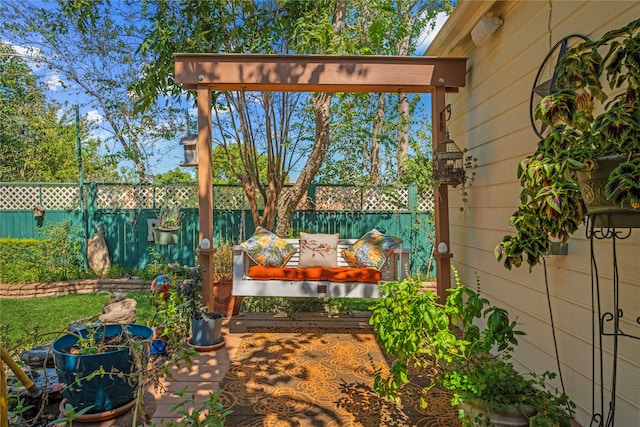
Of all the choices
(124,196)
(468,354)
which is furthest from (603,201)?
(124,196)

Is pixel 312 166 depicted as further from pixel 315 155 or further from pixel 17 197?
pixel 17 197

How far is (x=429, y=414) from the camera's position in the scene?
2172 millimetres

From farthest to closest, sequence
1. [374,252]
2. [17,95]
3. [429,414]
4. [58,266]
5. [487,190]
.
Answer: [17,95], [58,266], [374,252], [487,190], [429,414]

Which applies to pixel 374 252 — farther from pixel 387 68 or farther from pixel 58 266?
pixel 58 266

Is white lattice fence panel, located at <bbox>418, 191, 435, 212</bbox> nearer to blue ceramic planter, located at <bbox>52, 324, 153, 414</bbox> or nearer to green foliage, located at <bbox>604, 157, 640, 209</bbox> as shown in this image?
green foliage, located at <bbox>604, 157, 640, 209</bbox>

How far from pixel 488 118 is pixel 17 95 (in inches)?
390

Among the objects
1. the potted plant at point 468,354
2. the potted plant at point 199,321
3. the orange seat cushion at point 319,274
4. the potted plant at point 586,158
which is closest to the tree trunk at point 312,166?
the orange seat cushion at point 319,274

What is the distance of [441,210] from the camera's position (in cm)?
352

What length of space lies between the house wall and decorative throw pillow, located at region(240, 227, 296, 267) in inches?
69.2

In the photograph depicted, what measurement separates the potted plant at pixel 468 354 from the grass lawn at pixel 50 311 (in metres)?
2.69

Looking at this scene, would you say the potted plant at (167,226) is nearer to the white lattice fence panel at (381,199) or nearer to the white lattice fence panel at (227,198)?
the white lattice fence panel at (227,198)

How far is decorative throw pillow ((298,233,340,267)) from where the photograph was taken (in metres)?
3.97

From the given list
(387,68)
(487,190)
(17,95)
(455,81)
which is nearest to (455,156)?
(487,190)

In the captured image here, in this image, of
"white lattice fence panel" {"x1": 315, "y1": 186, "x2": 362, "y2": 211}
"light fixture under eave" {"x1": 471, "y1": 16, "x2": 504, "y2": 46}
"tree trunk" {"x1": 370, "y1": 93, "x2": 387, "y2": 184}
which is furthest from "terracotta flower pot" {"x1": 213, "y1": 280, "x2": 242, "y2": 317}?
"tree trunk" {"x1": 370, "y1": 93, "x2": 387, "y2": 184}
